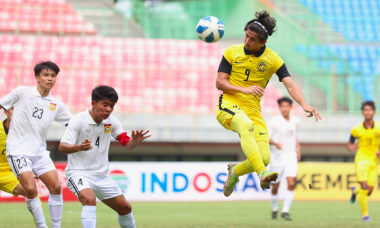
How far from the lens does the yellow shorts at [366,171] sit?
407 inches

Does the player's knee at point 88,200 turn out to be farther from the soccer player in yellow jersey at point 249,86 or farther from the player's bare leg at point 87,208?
the soccer player in yellow jersey at point 249,86

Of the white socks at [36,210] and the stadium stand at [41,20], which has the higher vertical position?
the stadium stand at [41,20]

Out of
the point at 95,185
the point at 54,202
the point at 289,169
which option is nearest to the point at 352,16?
the point at 289,169

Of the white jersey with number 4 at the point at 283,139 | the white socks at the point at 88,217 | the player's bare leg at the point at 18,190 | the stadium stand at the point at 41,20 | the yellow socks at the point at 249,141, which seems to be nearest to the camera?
the white socks at the point at 88,217

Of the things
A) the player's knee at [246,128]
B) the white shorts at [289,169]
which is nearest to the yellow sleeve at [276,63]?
the player's knee at [246,128]

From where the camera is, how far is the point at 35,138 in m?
7.00

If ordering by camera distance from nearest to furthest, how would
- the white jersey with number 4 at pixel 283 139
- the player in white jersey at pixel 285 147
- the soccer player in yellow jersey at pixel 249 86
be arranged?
the soccer player in yellow jersey at pixel 249 86 → the player in white jersey at pixel 285 147 → the white jersey with number 4 at pixel 283 139

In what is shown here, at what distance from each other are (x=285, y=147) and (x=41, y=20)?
14.6 metres

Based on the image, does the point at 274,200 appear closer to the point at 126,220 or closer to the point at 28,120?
the point at 126,220

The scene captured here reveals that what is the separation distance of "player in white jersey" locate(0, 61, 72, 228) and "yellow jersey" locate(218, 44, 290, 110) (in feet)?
7.47

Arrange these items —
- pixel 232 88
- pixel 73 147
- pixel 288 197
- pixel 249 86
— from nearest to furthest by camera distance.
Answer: pixel 73 147, pixel 232 88, pixel 249 86, pixel 288 197

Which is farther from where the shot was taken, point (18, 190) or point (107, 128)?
point (18, 190)

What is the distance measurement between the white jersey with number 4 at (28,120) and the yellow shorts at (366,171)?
614 centimetres

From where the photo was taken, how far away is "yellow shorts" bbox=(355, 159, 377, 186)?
1034 centimetres
